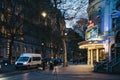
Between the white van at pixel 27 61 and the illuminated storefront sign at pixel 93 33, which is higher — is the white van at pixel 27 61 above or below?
below

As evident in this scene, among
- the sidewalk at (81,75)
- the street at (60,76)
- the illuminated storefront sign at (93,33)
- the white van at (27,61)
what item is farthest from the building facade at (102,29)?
the street at (60,76)

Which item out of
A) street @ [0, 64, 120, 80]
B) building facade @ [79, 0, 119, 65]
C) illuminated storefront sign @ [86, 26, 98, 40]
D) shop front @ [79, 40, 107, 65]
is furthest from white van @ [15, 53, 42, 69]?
street @ [0, 64, 120, 80]

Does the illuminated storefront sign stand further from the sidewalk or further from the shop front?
the sidewalk

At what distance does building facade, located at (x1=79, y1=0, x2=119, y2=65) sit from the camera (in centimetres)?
5747

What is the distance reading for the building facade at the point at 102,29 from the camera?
57.5 m

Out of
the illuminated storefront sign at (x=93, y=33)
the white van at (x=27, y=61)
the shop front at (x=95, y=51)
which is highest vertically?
the illuminated storefront sign at (x=93, y=33)

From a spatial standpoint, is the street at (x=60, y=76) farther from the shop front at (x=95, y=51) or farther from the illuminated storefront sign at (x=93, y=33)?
the illuminated storefront sign at (x=93, y=33)

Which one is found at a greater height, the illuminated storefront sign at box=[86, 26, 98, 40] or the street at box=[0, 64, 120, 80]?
the illuminated storefront sign at box=[86, 26, 98, 40]

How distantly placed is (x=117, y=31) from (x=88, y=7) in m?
19.9

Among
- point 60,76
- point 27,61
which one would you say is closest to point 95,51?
point 27,61

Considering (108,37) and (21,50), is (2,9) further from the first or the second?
(21,50)

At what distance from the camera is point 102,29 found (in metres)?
61.8

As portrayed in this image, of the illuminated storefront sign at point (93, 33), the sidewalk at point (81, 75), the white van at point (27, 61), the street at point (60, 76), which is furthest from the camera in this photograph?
the illuminated storefront sign at point (93, 33)

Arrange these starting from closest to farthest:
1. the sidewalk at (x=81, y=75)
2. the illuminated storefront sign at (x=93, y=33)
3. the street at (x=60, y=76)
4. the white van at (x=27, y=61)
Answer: the street at (x=60, y=76) < the sidewalk at (x=81, y=75) < the white van at (x=27, y=61) < the illuminated storefront sign at (x=93, y=33)
